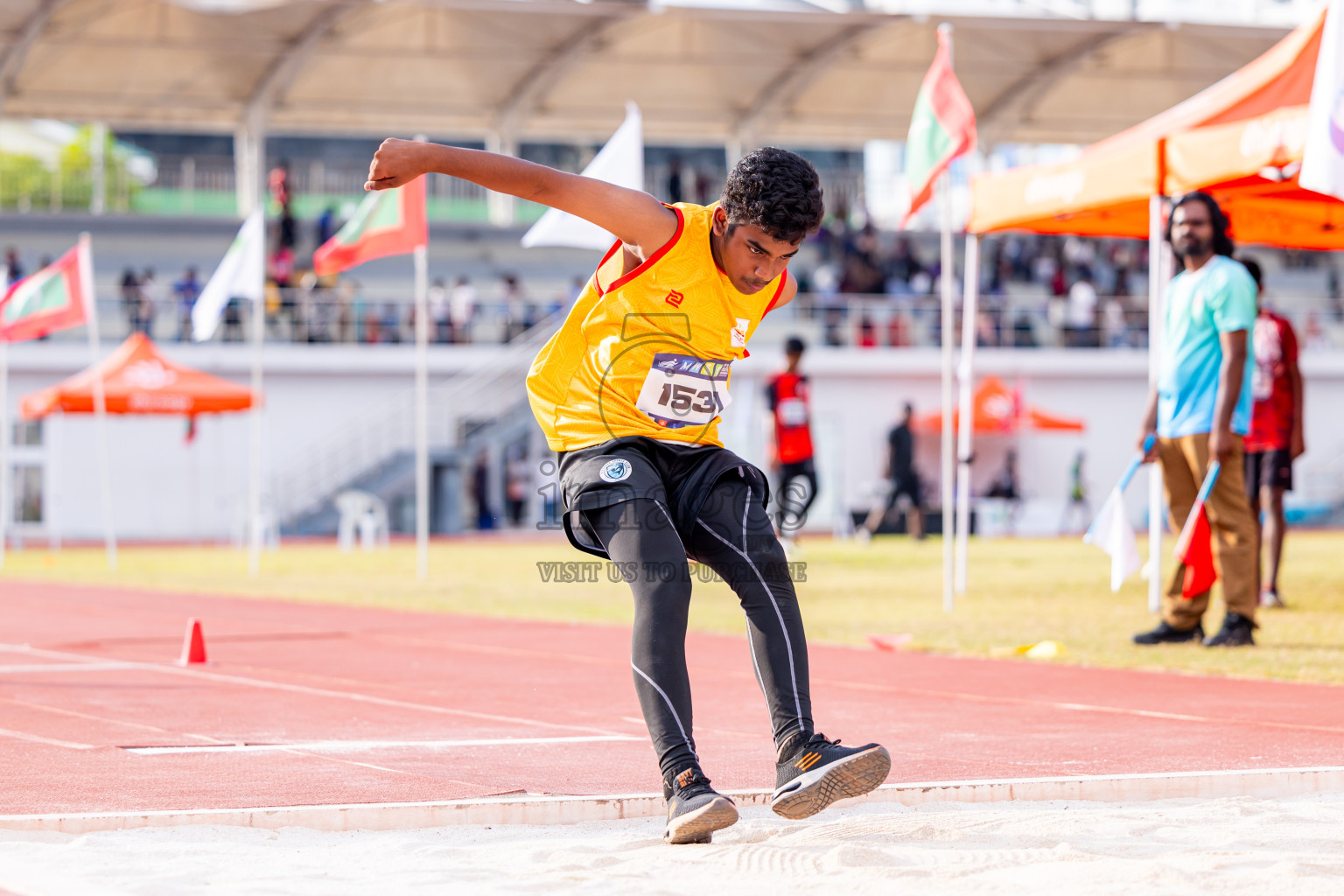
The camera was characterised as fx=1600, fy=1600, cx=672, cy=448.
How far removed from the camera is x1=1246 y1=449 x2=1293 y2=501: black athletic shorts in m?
Answer: 10.5

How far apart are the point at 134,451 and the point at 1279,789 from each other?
3075 centimetres

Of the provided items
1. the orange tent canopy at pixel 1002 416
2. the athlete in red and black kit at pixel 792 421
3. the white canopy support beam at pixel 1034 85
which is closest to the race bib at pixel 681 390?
the athlete in red and black kit at pixel 792 421

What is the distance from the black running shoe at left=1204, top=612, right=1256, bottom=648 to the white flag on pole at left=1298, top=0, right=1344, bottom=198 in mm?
2623

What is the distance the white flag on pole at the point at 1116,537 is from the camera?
8484mm

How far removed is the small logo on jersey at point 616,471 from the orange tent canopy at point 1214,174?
250 inches

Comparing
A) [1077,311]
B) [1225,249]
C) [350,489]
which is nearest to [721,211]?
[1225,249]

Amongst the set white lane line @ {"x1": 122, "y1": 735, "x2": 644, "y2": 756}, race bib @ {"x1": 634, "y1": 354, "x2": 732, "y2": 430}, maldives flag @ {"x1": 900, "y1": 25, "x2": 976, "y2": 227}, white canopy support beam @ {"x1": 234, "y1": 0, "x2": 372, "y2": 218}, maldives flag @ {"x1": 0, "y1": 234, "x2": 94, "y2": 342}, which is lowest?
white lane line @ {"x1": 122, "y1": 735, "x2": 644, "y2": 756}

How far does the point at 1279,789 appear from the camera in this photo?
429cm

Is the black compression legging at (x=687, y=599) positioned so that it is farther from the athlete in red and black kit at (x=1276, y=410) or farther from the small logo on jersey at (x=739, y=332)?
the athlete in red and black kit at (x=1276, y=410)

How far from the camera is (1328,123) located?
655 cm

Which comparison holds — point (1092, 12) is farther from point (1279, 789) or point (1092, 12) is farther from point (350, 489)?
point (1279, 789)

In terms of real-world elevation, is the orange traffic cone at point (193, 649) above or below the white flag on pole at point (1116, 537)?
below

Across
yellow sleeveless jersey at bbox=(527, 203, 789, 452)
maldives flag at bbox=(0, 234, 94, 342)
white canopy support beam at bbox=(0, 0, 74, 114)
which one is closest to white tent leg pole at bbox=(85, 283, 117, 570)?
maldives flag at bbox=(0, 234, 94, 342)

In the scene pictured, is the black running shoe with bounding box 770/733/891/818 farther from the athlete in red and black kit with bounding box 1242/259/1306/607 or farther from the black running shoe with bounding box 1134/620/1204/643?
the athlete in red and black kit with bounding box 1242/259/1306/607
